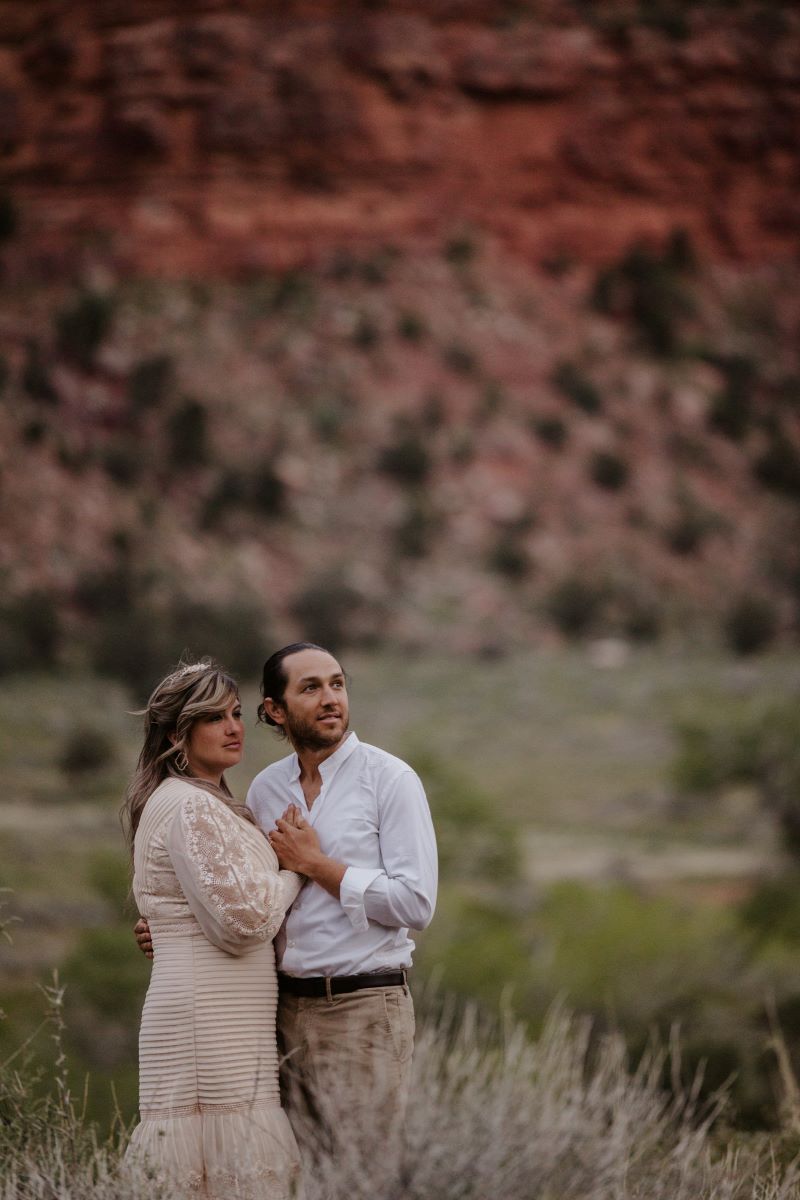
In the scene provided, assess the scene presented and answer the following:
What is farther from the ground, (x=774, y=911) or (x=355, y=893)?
(x=355, y=893)

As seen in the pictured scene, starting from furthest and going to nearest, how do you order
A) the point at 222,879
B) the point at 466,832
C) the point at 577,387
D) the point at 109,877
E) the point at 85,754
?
the point at 577,387 < the point at 85,754 < the point at 466,832 < the point at 109,877 < the point at 222,879

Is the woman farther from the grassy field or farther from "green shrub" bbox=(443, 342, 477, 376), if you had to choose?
"green shrub" bbox=(443, 342, 477, 376)

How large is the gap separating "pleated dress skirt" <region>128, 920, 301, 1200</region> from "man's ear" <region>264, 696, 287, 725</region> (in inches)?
23.7

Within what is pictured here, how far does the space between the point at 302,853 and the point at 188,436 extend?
113ft

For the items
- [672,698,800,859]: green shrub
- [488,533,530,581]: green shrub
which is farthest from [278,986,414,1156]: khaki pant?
[488,533,530,581]: green shrub

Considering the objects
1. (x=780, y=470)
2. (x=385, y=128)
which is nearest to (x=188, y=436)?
(x=385, y=128)

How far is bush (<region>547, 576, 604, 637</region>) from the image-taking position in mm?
34094

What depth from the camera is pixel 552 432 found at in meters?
39.6

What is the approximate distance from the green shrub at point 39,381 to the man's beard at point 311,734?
3515 centimetres

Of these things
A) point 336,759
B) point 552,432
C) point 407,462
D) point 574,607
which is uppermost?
point 552,432

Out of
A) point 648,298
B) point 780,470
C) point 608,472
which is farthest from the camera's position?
point 648,298

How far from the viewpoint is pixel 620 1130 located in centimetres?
438

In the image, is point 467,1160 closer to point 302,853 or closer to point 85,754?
point 302,853

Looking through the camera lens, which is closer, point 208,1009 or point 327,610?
point 208,1009
